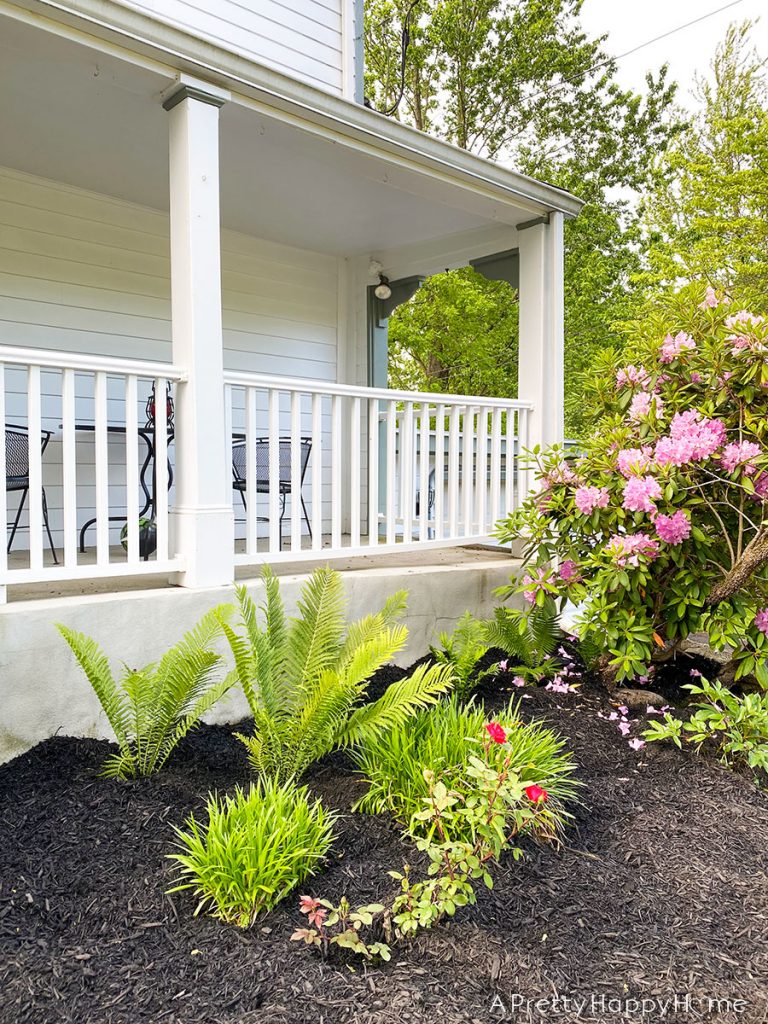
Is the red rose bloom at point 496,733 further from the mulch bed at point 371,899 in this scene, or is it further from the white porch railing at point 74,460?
the white porch railing at point 74,460

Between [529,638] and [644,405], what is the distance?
123 cm

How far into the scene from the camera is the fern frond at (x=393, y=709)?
2.29m

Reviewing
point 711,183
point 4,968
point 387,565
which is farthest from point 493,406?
point 711,183

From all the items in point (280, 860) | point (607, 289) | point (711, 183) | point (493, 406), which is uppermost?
point (711, 183)

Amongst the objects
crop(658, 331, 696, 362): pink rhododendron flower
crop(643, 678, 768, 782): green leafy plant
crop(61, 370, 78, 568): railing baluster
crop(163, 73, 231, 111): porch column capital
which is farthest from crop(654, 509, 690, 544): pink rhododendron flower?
crop(163, 73, 231, 111): porch column capital

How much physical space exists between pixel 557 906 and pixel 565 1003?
337 mm

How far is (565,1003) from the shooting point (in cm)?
152

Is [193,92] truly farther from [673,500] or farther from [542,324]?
[673,500]

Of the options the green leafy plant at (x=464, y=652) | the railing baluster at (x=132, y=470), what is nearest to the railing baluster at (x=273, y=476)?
the railing baluster at (x=132, y=470)

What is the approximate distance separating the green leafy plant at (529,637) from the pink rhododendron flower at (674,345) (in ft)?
4.01

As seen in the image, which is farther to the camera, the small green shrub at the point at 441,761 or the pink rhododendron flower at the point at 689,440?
the pink rhododendron flower at the point at 689,440

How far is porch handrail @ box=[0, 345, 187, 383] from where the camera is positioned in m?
2.63

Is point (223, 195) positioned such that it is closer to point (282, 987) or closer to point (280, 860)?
point (280, 860)

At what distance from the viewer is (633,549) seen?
3.05m
